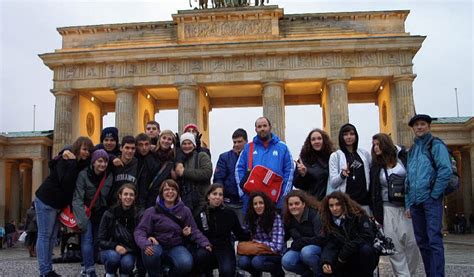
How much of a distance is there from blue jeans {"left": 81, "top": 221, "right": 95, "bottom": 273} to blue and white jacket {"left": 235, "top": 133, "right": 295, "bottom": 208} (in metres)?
2.49

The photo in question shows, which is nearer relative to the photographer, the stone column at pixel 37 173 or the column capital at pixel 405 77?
the column capital at pixel 405 77

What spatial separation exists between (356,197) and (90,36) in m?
29.4

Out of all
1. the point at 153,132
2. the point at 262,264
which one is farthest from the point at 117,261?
the point at 153,132

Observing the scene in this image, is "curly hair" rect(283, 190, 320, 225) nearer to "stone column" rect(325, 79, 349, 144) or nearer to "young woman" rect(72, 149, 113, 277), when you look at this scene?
"young woman" rect(72, 149, 113, 277)

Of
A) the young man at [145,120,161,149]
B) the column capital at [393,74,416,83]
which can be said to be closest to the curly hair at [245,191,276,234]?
the young man at [145,120,161,149]

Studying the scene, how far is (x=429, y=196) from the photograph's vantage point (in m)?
7.67

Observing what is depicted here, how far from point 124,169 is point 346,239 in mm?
3748

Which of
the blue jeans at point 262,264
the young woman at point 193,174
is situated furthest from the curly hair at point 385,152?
the young woman at point 193,174

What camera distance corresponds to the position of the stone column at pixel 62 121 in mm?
32375

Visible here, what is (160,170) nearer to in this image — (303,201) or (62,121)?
(303,201)

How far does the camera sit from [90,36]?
34.3 meters

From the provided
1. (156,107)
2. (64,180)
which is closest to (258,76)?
(156,107)

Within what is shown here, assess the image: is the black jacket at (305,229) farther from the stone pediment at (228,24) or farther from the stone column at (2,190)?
the stone column at (2,190)

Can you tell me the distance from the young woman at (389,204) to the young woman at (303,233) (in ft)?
3.43
